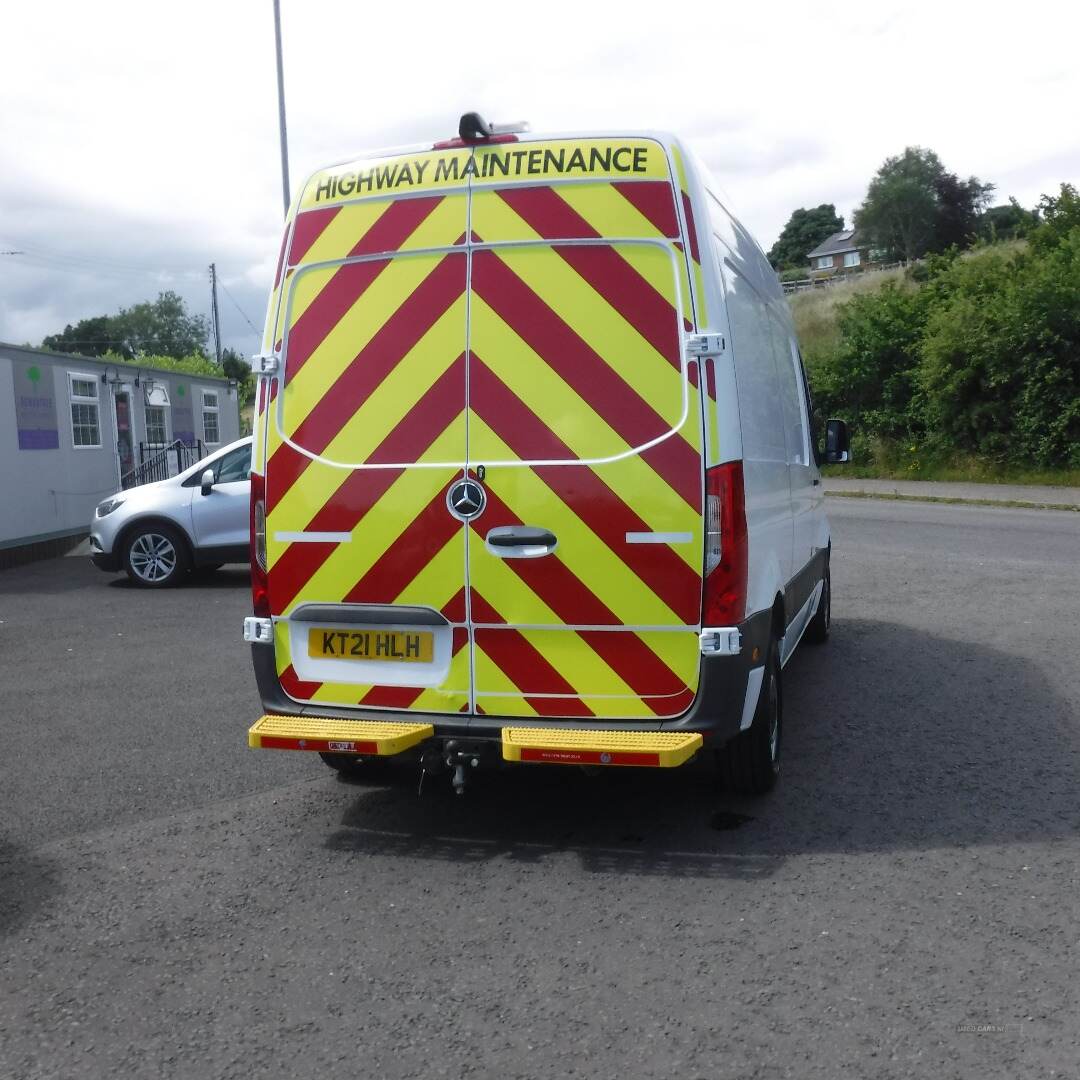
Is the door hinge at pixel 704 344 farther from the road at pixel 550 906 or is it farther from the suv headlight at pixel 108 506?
the suv headlight at pixel 108 506

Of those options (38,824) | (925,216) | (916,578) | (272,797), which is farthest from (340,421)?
(925,216)

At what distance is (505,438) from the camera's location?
4516 millimetres

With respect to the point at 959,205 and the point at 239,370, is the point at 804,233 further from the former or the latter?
the point at 239,370

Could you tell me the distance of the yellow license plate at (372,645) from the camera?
184 inches

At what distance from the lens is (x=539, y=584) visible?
4512 mm

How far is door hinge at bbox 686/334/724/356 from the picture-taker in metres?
4.35

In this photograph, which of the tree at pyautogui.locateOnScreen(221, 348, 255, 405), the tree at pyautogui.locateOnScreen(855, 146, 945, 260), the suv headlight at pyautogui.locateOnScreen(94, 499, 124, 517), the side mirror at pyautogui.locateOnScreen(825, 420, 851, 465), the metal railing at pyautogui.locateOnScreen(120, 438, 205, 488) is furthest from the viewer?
the tree at pyautogui.locateOnScreen(221, 348, 255, 405)

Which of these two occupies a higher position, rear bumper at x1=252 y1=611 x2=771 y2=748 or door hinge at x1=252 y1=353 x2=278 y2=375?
door hinge at x1=252 y1=353 x2=278 y2=375

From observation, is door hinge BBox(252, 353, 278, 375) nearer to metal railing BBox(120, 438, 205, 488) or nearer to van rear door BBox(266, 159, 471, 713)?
van rear door BBox(266, 159, 471, 713)

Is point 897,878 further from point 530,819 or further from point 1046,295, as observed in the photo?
point 1046,295

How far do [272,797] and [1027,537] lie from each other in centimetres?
1287

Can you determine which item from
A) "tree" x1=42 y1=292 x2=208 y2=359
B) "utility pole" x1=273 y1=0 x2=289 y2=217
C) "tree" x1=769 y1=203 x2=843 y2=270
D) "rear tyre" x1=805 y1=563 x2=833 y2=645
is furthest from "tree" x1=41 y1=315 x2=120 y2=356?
"rear tyre" x1=805 y1=563 x2=833 y2=645

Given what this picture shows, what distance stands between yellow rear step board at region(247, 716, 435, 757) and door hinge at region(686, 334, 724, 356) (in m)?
1.70

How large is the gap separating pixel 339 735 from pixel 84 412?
16.6 metres
